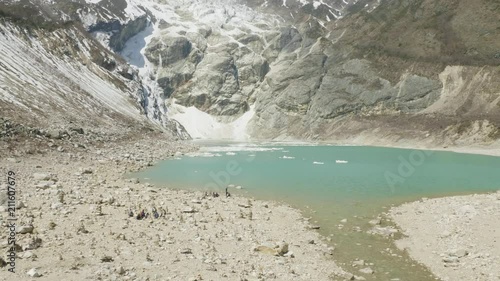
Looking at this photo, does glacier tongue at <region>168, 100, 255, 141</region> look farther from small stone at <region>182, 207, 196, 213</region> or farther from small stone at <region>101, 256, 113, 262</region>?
small stone at <region>101, 256, 113, 262</region>

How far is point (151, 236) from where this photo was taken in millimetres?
17812

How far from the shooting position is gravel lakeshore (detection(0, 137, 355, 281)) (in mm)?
13969

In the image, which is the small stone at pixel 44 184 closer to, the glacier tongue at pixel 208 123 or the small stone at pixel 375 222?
the small stone at pixel 375 222

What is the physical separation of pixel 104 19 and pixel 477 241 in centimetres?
21026

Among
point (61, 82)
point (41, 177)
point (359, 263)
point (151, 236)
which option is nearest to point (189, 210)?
point (151, 236)

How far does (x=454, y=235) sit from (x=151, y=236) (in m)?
14.4

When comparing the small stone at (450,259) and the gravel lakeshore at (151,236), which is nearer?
the gravel lakeshore at (151,236)

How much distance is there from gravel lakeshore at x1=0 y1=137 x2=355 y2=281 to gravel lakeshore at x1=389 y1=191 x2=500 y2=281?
4.20 m

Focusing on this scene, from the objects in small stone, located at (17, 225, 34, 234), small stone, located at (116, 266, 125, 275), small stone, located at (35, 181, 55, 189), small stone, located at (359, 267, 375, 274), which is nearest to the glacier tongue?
small stone, located at (35, 181, 55, 189)

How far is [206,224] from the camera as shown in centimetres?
2083

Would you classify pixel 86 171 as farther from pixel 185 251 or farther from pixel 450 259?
pixel 450 259

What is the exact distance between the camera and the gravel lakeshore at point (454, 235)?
51.1ft

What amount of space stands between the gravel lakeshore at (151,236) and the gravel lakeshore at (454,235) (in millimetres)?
4196

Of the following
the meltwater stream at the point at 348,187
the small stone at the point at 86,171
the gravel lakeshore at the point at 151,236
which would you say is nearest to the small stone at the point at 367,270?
the meltwater stream at the point at 348,187
